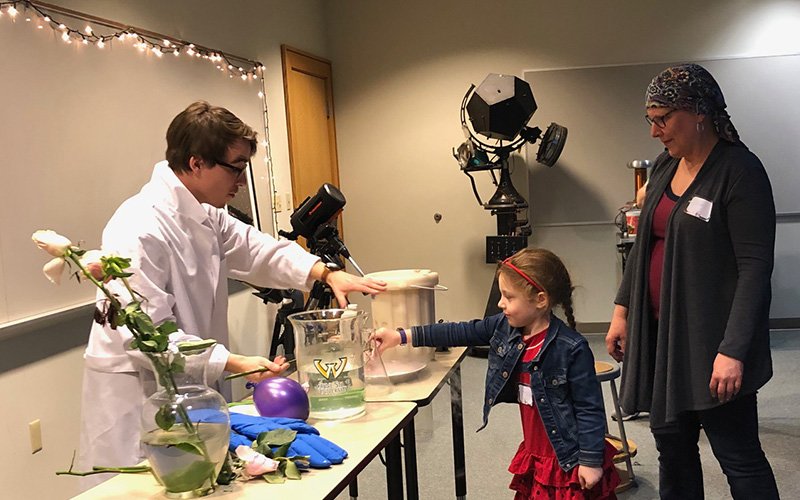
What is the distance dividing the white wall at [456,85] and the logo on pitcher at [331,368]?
391cm

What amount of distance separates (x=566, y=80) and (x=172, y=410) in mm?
4586

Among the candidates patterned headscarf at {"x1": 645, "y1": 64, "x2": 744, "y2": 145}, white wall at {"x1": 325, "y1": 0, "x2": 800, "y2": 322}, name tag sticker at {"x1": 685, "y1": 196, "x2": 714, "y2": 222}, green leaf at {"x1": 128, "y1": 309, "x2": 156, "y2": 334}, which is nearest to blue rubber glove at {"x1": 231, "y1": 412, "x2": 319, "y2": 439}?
green leaf at {"x1": 128, "y1": 309, "x2": 156, "y2": 334}

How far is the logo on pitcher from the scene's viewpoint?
1549 millimetres

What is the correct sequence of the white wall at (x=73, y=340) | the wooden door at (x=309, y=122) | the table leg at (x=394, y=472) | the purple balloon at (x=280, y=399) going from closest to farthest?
the purple balloon at (x=280, y=399) → the table leg at (x=394, y=472) → the white wall at (x=73, y=340) → the wooden door at (x=309, y=122)

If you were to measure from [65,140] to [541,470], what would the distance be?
6.84 ft

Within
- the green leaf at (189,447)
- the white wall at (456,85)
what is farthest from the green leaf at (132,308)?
the white wall at (456,85)

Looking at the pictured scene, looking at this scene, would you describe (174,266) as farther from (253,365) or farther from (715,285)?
(715,285)

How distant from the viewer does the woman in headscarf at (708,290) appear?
172 centimetres

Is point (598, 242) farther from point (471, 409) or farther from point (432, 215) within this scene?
point (471, 409)

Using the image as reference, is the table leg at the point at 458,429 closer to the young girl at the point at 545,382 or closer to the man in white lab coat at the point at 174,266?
the young girl at the point at 545,382

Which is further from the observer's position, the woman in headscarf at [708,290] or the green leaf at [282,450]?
the woman in headscarf at [708,290]

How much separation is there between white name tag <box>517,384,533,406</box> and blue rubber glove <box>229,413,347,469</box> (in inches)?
23.8

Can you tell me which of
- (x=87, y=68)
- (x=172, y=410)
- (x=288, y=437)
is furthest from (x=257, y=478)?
(x=87, y=68)

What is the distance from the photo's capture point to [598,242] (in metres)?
5.29
